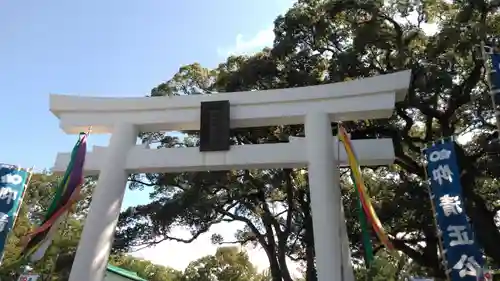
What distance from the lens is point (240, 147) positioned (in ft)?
22.1

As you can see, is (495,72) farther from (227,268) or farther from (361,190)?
(227,268)

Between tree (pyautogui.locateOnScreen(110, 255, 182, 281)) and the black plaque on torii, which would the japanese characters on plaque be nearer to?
the black plaque on torii

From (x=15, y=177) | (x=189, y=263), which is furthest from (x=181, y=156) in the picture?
(x=189, y=263)

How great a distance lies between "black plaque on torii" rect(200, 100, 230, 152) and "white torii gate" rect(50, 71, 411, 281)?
0.41ft

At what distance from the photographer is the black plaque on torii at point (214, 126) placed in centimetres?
670

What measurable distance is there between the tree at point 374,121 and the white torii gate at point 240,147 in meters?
2.29

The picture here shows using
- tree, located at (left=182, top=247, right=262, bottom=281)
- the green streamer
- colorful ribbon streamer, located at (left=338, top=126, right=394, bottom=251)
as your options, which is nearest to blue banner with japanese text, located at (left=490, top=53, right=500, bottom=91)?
colorful ribbon streamer, located at (left=338, top=126, right=394, bottom=251)

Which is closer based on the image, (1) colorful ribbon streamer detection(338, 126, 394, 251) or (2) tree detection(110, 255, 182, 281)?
(1) colorful ribbon streamer detection(338, 126, 394, 251)

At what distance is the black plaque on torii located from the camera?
670cm

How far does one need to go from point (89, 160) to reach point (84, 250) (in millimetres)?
1560

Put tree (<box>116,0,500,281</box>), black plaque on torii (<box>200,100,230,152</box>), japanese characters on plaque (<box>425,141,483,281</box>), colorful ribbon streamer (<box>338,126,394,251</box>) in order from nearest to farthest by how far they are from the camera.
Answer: japanese characters on plaque (<box>425,141,483,281</box>)
colorful ribbon streamer (<box>338,126,394,251</box>)
black plaque on torii (<box>200,100,230,152</box>)
tree (<box>116,0,500,281</box>)

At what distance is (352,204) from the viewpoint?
10711 millimetres

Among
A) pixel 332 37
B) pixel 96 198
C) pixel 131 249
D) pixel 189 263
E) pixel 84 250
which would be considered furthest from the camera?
pixel 189 263

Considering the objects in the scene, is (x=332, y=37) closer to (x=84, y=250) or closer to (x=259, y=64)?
(x=259, y=64)
